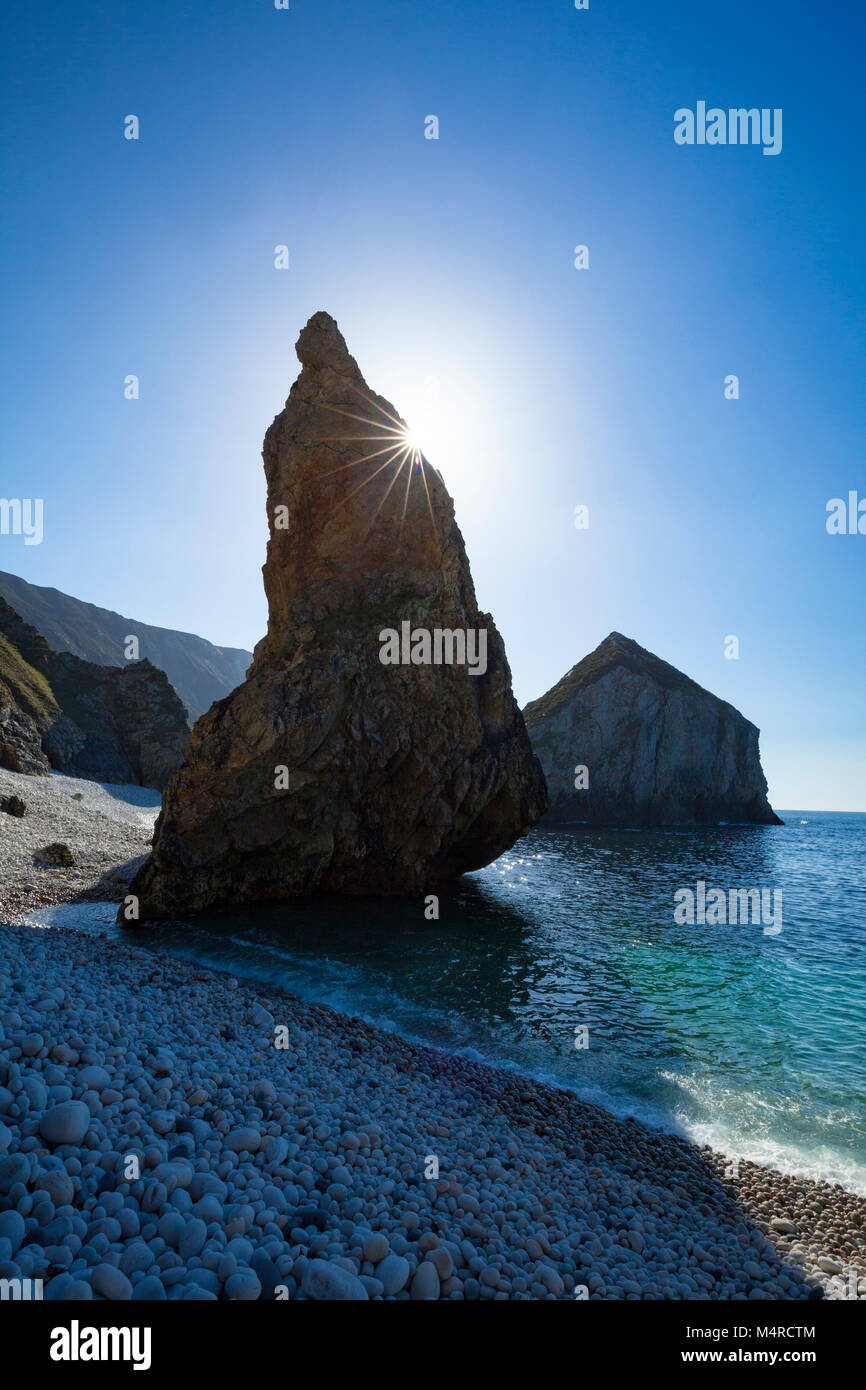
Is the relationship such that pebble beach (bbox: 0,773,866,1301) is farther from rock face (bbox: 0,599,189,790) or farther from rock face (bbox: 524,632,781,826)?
rock face (bbox: 524,632,781,826)

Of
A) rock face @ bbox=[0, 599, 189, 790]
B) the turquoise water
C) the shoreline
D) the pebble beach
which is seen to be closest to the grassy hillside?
rock face @ bbox=[0, 599, 189, 790]

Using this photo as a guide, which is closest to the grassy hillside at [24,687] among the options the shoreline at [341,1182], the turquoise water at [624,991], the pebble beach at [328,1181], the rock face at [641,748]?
the turquoise water at [624,991]

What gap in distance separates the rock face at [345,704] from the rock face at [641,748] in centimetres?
6191

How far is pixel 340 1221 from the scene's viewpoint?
606cm

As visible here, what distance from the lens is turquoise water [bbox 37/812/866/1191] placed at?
41.6 ft

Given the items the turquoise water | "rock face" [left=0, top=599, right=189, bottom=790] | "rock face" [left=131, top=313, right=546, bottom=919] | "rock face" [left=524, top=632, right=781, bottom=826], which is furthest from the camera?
"rock face" [left=524, top=632, right=781, bottom=826]

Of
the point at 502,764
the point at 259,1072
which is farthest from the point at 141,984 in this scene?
the point at 502,764

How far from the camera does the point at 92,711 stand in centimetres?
7400

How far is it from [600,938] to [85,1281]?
78.2 feet

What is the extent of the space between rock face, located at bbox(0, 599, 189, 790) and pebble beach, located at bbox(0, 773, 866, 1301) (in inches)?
2257

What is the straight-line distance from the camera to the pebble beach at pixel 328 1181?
5133 mm

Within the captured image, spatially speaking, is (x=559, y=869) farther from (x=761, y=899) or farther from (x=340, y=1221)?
(x=340, y=1221)

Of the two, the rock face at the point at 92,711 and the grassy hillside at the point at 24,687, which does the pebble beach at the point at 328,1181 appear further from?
the grassy hillside at the point at 24,687

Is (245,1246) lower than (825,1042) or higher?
higher
